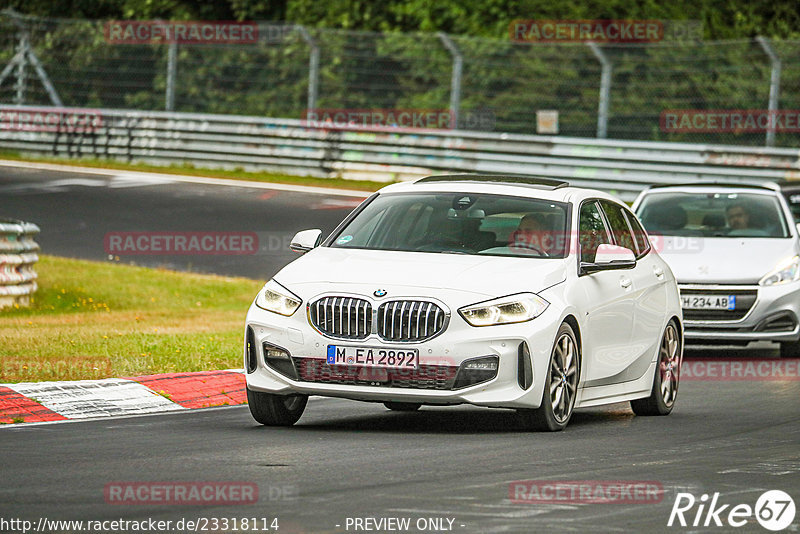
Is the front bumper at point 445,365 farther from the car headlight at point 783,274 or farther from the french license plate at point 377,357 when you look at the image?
the car headlight at point 783,274

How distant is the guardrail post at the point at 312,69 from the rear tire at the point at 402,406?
20991mm

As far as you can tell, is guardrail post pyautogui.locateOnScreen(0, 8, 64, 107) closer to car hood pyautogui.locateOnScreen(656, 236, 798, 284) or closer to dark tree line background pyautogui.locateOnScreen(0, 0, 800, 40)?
dark tree line background pyautogui.locateOnScreen(0, 0, 800, 40)

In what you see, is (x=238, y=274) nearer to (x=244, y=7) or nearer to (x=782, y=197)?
(x=782, y=197)

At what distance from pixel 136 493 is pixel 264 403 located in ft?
9.06

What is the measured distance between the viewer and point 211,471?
8336mm

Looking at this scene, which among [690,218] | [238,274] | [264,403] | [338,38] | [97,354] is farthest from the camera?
[338,38]

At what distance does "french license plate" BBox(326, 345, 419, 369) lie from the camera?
9750mm

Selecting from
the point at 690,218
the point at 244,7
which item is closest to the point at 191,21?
the point at 244,7

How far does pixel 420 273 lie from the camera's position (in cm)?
1004
